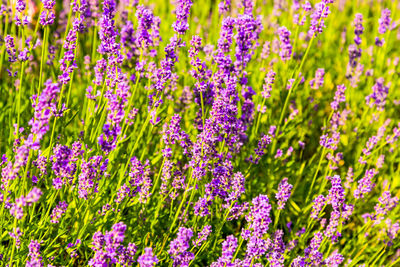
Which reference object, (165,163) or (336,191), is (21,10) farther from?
(336,191)

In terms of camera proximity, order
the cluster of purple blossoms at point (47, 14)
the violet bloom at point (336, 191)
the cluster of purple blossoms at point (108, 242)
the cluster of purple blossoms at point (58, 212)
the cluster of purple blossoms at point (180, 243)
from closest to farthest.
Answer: the cluster of purple blossoms at point (108, 242) < the cluster of purple blossoms at point (180, 243) < the cluster of purple blossoms at point (47, 14) < the cluster of purple blossoms at point (58, 212) < the violet bloom at point (336, 191)

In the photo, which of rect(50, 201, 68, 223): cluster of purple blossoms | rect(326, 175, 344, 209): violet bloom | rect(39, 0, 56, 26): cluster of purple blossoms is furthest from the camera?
rect(326, 175, 344, 209): violet bloom

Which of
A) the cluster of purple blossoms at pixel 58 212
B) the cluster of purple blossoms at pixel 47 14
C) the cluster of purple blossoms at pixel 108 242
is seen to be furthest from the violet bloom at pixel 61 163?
the cluster of purple blossoms at pixel 47 14

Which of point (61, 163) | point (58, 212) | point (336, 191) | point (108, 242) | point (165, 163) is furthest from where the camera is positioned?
point (165, 163)

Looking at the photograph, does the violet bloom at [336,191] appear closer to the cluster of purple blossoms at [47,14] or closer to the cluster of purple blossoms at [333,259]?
Answer: the cluster of purple blossoms at [333,259]

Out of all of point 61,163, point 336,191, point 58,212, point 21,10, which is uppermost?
point 21,10

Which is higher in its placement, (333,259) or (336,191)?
(336,191)

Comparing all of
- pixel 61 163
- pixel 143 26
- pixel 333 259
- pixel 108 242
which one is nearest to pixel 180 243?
pixel 108 242

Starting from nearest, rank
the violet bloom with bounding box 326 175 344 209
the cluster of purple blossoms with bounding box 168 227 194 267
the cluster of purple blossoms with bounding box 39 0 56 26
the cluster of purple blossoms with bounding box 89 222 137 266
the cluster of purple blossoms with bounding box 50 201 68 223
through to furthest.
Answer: the cluster of purple blossoms with bounding box 89 222 137 266
the cluster of purple blossoms with bounding box 168 227 194 267
the cluster of purple blossoms with bounding box 39 0 56 26
the cluster of purple blossoms with bounding box 50 201 68 223
the violet bloom with bounding box 326 175 344 209

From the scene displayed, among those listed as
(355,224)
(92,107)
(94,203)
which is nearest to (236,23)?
(92,107)

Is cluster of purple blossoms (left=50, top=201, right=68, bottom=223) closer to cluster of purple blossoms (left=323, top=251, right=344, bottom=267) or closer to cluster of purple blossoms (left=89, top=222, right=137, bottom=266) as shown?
cluster of purple blossoms (left=89, top=222, right=137, bottom=266)

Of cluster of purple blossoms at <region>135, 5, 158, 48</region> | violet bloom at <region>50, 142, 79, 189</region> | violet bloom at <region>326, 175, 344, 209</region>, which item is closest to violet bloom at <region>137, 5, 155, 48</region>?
cluster of purple blossoms at <region>135, 5, 158, 48</region>

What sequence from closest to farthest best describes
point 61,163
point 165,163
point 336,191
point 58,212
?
point 61,163, point 58,212, point 336,191, point 165,163

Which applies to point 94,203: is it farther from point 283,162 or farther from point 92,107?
point 283,162
